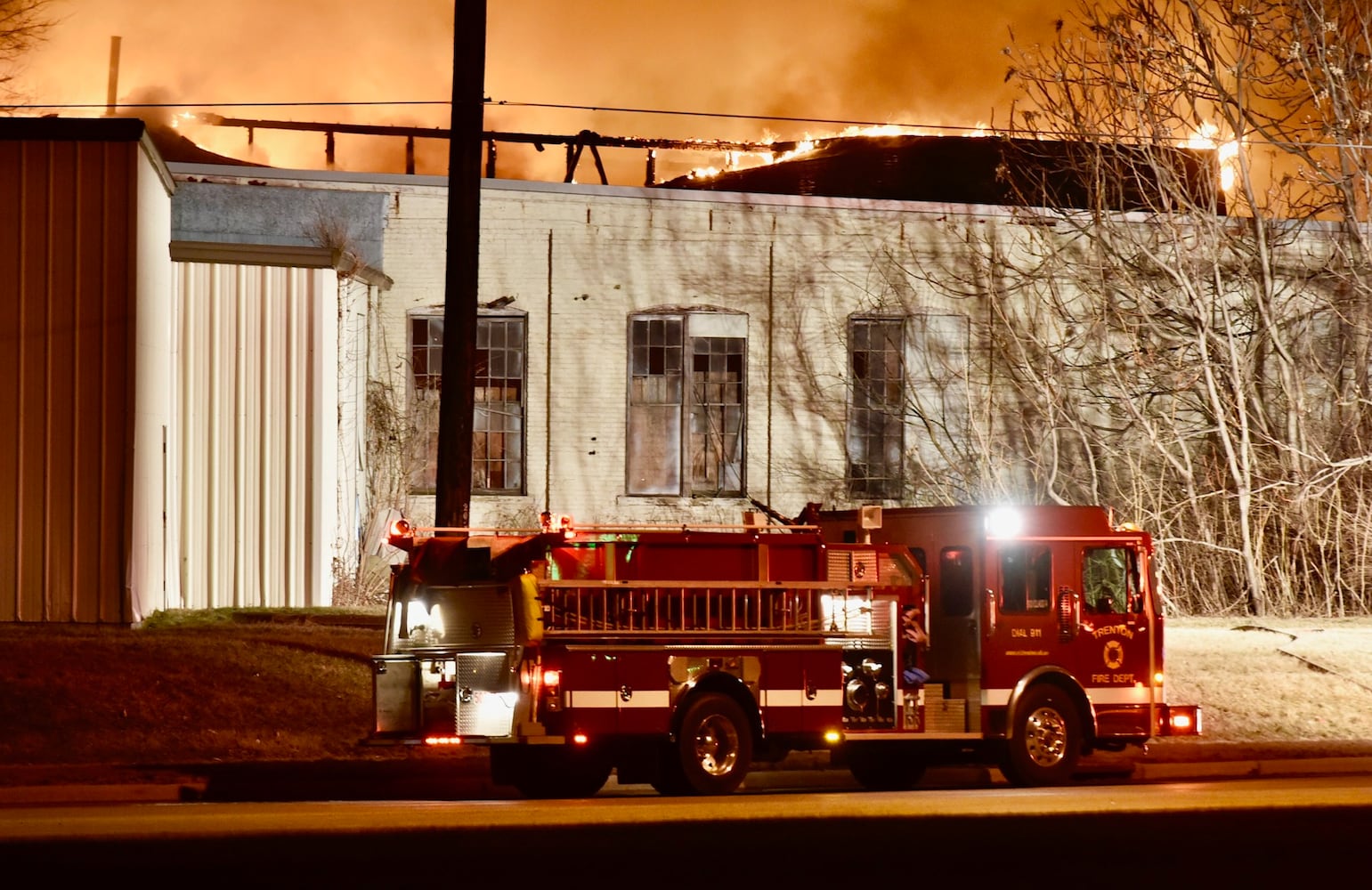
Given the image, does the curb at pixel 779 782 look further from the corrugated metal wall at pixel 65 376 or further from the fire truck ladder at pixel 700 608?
the corrugated metal wall at pixel 65 376

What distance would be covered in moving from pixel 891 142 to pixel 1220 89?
20.4m

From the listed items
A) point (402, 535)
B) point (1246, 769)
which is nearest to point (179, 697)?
point (402, 535)

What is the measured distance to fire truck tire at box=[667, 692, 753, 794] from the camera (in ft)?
44.1

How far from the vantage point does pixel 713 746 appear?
13688 millimetres

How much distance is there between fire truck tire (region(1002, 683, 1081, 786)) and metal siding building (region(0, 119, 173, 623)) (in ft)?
33.0

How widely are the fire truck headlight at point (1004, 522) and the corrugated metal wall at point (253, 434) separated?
454 inches

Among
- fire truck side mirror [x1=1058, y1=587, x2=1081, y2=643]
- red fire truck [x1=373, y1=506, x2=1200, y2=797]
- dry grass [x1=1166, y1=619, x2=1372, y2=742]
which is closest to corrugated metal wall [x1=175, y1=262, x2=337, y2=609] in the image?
red fire truck [x1=373, y1=506, x2=1200, y2=797]

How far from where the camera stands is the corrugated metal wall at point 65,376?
1964 cm

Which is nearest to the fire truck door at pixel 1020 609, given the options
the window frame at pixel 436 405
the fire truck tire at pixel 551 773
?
the fire truck tire at pixel 551 773

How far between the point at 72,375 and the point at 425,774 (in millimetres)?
7372

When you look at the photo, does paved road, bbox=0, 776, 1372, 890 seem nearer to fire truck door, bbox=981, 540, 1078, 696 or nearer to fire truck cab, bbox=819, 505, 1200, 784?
fire truck cab, bbox=819, 505, 1200, 784

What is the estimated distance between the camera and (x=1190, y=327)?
90.7ft

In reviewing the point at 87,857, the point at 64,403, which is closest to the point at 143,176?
the point at 64,403

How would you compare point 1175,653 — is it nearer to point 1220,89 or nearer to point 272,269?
point 1220,89
